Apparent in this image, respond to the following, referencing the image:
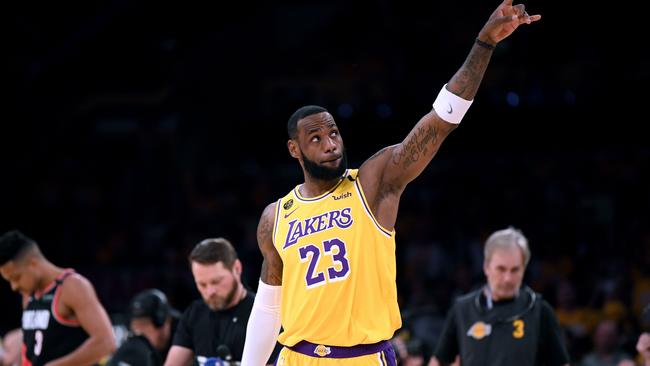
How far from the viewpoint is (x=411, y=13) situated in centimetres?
1360

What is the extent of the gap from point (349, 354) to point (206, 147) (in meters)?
10.6

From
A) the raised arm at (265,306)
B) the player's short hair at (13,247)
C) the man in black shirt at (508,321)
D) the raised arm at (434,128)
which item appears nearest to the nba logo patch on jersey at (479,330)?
the man in black shirt at (508,321)

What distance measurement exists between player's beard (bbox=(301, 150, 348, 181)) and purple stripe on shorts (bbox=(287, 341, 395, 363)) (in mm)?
769

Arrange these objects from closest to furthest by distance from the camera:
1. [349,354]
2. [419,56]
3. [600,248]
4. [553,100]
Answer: [349,354] → [600,248] → [553,100] → [419,56]

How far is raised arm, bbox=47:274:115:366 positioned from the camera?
655cm

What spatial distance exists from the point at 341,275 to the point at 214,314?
6.12 ft

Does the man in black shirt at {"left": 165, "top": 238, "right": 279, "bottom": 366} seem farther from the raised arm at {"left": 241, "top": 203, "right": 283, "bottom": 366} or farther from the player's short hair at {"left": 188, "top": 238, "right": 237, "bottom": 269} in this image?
the raised arm at {"left": 241, "top": 203, "right": 283, "bottom": 366}

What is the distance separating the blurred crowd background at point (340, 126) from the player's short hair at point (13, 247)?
14.3 ft

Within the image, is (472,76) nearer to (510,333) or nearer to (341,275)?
(341,275)

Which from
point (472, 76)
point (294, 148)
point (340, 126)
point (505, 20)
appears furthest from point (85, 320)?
point (340, 126)

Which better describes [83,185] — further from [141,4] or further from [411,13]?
[411,13]

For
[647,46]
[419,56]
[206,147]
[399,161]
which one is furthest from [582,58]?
[399,161]

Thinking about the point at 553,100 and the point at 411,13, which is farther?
the point at 411,13

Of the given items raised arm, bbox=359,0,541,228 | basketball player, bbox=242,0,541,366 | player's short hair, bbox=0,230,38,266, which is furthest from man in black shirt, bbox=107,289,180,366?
raised arm, bbox=359,0,541,228
